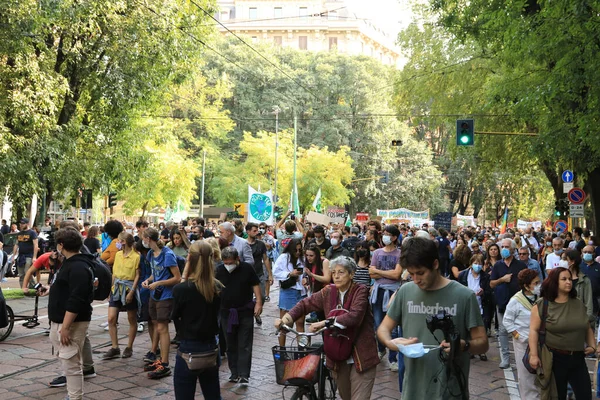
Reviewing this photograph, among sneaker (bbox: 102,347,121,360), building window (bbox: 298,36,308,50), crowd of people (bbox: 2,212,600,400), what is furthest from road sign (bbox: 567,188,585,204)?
building window (bbox: 298,36,308,50)

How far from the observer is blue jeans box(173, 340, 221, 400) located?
5688 millimetres

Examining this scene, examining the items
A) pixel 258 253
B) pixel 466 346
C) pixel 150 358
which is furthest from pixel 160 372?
pixel 466 346

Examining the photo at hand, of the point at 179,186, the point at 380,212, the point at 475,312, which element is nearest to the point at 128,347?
the point at 475,312

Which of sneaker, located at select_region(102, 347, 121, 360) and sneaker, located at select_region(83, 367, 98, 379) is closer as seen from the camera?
sneaker, located at select_region(83, 367, 98, 379)

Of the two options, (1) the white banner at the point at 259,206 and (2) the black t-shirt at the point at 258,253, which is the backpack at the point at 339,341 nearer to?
(2) the black t-shirt at the point at 258,253

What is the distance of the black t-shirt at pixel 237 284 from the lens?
8297mm

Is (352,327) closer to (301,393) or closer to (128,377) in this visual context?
(301,393)

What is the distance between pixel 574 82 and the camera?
529 inches

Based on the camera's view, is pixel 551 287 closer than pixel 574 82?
Yes

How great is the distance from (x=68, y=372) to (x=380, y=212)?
147 ft

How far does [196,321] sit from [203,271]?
41cm

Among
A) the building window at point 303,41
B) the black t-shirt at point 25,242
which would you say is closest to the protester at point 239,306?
the black t-shirt at point 25,242

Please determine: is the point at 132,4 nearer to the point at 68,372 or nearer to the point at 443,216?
the point at 443,216

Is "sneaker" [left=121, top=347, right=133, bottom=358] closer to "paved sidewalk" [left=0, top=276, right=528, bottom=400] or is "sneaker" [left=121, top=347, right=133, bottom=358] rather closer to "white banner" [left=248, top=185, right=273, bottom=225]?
"paved sidewalk" [left=0, top=276, right=528, bottom=400]
